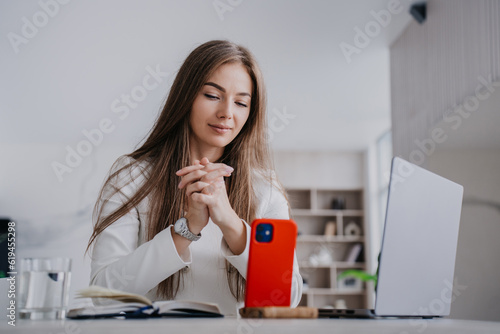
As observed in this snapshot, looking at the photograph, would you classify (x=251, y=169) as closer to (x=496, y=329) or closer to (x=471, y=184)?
(x=496, y=329)

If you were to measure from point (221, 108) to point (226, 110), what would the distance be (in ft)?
0.06

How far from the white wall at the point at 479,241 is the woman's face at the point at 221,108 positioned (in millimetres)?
1860

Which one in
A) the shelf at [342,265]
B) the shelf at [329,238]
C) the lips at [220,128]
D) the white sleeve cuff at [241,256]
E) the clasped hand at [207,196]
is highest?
the lips at [220,128]

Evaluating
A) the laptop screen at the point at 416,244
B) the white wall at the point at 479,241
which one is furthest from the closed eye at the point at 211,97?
the white wall at the point at 479,241

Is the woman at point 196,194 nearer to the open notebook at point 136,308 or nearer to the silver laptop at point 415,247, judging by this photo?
the open notebook at point 136,308

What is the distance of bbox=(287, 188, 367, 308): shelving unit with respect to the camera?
8484mm

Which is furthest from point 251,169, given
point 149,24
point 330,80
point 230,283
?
point 330,80

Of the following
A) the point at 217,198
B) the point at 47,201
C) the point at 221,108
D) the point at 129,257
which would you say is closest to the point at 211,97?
the point at 221,108

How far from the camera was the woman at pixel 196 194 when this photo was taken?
1.27 metres

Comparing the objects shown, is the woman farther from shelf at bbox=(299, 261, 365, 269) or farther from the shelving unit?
shelf at bbox=(299, 261, 365, 269)

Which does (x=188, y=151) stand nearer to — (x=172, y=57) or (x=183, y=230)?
(x=183, y=230)

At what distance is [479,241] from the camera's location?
10.2ft

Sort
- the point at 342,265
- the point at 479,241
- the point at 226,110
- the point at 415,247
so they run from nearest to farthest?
the point at 415,247, the point at 226,110, the point at 479,241, the point at 342,265

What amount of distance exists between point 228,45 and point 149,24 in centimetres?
333
